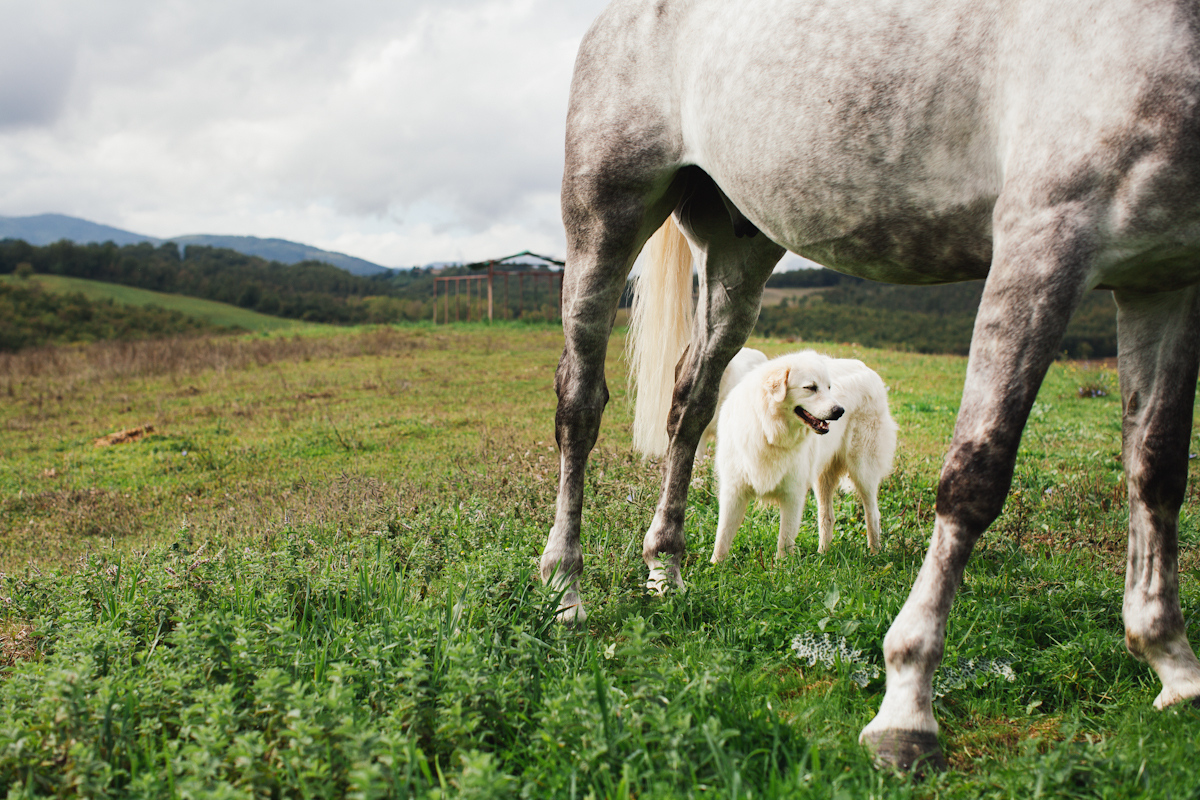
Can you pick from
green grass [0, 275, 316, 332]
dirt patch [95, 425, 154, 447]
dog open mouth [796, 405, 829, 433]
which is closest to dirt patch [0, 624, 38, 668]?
dog open mouth [796, 405, 829, 433]

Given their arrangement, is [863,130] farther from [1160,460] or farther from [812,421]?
[812,421]

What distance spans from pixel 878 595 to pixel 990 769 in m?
0.99

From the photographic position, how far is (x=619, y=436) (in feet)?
27.1

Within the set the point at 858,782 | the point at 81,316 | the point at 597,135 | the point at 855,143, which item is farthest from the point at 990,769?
the point at 81,316

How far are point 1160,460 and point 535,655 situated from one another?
6.59 feet

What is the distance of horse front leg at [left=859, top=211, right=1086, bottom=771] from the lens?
173 centimetres

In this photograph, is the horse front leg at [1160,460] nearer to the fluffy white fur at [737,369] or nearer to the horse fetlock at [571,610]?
the horse fetlock at [571,610]

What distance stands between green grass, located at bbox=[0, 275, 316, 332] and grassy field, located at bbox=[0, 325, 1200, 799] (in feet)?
155

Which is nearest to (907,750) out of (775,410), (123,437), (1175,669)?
(1175,669)

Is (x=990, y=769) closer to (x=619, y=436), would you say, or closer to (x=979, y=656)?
(x=979, y=656)

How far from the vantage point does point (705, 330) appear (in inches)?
135

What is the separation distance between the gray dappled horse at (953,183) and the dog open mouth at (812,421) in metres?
1.22

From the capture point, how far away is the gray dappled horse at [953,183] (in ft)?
5.60

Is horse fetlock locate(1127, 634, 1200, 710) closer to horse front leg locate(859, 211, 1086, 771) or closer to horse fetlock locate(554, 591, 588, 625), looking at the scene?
horse front leg locate(859, 211, 1086, 771)
